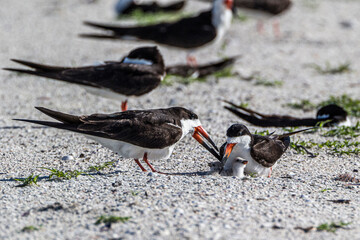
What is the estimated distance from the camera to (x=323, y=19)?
39.1 ft

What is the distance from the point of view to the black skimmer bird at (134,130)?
456cm

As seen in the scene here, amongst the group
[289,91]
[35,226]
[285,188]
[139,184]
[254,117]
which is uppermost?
[289,91]

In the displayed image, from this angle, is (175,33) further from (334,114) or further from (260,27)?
(334,114)

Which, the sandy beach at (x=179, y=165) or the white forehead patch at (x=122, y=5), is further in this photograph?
the white forehead patch at (x=122, y=5)

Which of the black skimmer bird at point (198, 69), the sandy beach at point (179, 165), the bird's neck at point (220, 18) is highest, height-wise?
the bird's neck at point (220, 18)

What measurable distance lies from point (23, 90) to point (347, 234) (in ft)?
18.0

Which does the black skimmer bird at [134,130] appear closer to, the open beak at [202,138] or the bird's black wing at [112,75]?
the open beak at [202,138]

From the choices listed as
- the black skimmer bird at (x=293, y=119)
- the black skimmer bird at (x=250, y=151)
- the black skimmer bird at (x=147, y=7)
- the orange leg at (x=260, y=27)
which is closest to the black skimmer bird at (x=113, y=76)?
the black skimmer bird at (x=293, y=119)

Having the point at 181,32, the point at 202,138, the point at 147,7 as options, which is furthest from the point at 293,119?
the point at 147,7

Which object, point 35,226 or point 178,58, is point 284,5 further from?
point 35,226

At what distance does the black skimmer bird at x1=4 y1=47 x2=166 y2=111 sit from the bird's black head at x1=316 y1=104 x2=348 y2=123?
6.35 feet

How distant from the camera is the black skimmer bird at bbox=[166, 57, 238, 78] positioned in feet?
26.8

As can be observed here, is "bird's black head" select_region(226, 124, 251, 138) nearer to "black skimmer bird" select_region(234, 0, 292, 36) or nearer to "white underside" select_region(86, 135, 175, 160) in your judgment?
"white underside" select_region(86, 135, 175, 160)

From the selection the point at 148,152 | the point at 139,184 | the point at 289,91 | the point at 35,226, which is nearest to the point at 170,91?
the point at 289,91
